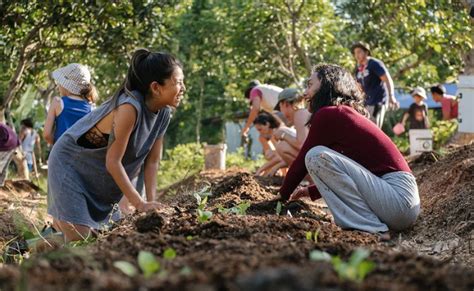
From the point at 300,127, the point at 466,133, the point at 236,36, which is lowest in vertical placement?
the point at 466,133

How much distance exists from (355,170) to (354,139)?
22cm

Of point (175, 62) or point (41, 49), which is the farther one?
point (41, 49)

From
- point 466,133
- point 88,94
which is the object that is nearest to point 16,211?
point 88,94

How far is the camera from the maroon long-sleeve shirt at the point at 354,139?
5285mm

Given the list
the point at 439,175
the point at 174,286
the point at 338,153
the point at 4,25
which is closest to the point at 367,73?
the point at 439,175

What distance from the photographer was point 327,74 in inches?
217

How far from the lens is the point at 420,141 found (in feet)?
41.4

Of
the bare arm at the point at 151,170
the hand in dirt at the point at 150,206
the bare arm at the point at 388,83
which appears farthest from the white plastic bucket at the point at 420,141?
the hand in dirt at the point at 150,206

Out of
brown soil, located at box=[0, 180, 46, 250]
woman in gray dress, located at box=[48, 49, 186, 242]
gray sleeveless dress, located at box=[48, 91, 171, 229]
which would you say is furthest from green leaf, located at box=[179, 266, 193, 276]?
brown soil, located at box=[0, 180, 46, 250]

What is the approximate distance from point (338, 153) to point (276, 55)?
1637 centimetres

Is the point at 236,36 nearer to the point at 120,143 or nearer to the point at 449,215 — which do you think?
the point at 449,215

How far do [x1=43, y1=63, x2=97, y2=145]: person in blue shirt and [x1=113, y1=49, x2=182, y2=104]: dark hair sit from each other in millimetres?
2216

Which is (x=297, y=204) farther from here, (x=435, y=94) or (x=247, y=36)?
(x=247, y=36)

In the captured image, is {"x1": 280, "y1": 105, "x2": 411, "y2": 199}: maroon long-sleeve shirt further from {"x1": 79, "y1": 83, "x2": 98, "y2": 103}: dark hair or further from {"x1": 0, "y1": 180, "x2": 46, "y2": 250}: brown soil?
{"x1": 79, "y1": 83, "x2": 98, "y2": 103}: dark hair
